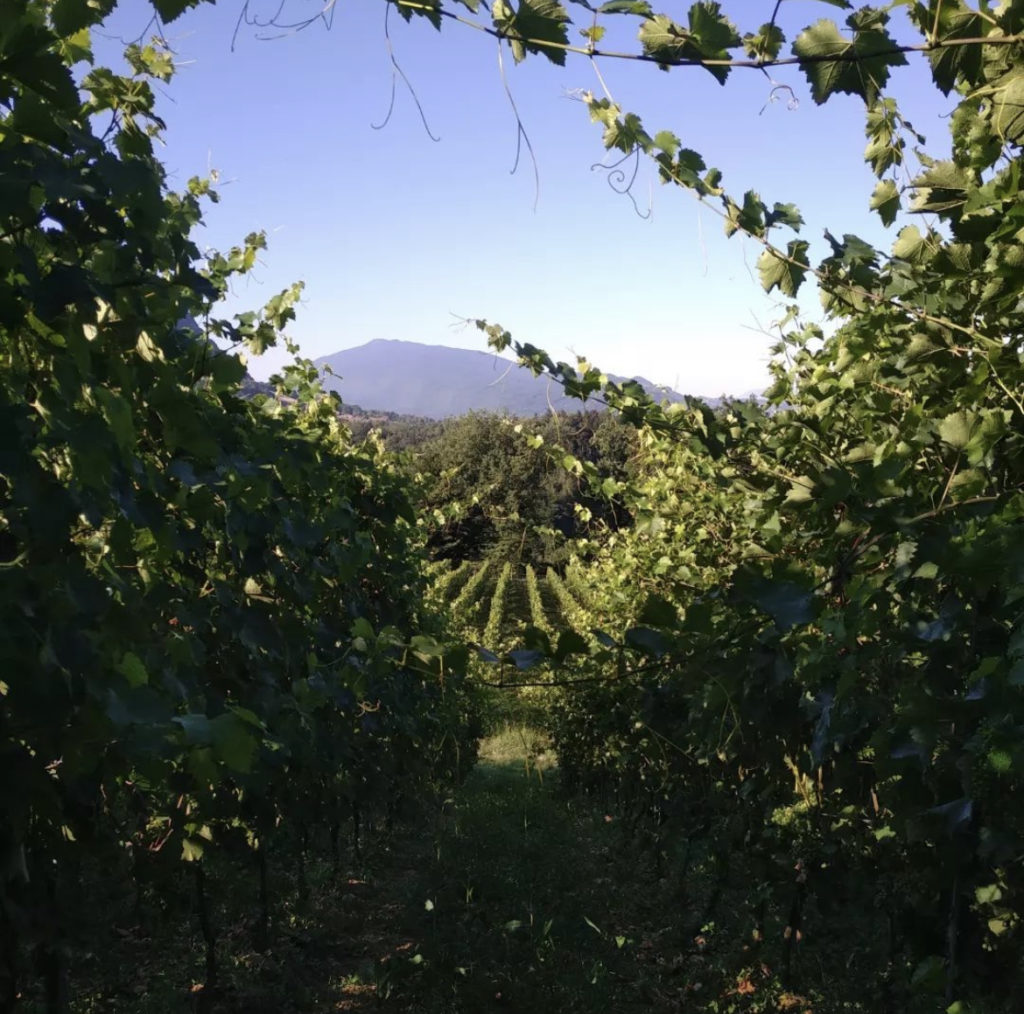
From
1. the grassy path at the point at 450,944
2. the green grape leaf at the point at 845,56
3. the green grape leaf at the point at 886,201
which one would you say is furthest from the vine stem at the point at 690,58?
the grassy path at the point at 450,944

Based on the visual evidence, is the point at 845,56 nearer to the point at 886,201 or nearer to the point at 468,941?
the point at 886,201

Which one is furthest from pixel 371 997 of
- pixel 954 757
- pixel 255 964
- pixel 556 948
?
pixel 954 757

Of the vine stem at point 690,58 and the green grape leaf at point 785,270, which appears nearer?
the vine stem at point 690,58

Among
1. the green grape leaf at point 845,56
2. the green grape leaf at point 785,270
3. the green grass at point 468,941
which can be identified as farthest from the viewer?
the green grass at point 468,941

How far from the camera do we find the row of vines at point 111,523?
1.10 metres

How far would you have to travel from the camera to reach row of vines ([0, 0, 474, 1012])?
1097 millimetres

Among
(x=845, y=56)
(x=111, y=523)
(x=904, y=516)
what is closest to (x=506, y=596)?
(x=111, y=523)

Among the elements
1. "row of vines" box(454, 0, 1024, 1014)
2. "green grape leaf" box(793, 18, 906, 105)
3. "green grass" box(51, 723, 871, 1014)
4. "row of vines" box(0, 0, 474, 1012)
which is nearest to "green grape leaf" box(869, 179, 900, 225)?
"row of vines" box(454, 0, 1024, 1014)

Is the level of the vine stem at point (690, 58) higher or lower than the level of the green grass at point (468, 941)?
higher

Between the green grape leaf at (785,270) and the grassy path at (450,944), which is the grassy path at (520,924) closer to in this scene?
the grassy path at (450,944)

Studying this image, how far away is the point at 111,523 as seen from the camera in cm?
202

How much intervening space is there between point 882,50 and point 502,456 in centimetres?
4328

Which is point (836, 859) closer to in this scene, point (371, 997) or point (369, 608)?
point (369, 608)

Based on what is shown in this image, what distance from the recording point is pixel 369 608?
428cm
